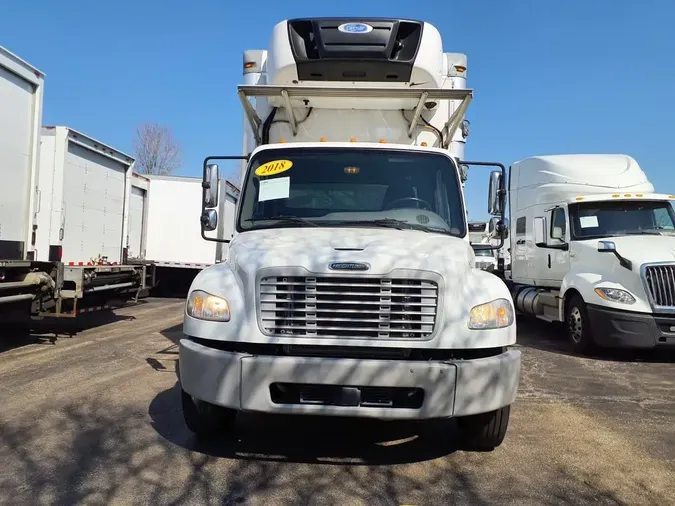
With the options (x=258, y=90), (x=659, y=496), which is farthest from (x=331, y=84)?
(x=659, y=496)

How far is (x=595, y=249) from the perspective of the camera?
28.7 ft

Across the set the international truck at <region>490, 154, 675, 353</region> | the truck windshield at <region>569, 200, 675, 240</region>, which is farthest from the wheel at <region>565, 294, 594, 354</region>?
the truck windshield at <region>569, 200, 675, 240</region>

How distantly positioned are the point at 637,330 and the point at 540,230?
9.43 feet

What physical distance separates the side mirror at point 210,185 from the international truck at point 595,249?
230 inches

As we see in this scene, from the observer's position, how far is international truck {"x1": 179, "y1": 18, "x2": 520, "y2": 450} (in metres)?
3.49

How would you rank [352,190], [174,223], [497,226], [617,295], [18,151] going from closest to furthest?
[352,190], [497,226], [18,151], [617,295], [174,223]

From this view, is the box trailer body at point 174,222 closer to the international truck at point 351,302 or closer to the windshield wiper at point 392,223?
the international truck at point 351,302

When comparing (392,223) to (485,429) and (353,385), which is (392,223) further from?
(485,429)

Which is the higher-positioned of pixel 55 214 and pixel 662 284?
pixel 55 214

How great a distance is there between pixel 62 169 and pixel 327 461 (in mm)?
6942

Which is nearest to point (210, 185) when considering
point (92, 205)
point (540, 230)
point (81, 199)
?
point (81, 199)

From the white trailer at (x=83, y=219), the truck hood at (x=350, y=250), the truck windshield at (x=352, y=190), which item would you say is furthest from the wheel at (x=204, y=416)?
the white trailer at (x=83, y=219)

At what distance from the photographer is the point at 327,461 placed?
393 cm

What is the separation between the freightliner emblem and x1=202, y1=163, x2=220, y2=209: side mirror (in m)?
2.17
